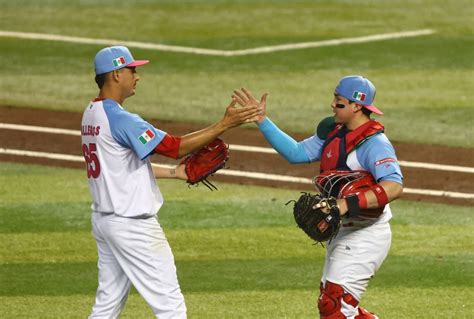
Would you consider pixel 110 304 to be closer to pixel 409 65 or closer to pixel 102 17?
pixel 409 65

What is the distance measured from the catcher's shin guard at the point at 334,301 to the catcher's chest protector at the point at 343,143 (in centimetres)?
81

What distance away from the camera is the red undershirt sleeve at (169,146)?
8234 mm

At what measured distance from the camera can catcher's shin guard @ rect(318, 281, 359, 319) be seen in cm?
827

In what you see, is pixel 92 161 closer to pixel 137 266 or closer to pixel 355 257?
pixel 137 266

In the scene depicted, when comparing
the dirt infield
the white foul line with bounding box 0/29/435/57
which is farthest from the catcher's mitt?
the white foul line with bounding box 0/29/435/57

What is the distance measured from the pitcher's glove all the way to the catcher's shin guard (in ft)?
1.11

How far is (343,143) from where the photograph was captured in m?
8.45

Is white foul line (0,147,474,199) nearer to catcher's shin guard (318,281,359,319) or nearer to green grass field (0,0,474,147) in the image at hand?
green grass field (0,0,474,147)

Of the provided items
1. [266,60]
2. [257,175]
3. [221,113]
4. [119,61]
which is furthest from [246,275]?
[266,60]

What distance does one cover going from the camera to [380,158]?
824 centimetres

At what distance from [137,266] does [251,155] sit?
296 inches

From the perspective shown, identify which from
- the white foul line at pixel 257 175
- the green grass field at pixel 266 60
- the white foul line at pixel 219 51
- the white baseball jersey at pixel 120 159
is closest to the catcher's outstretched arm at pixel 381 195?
the white baseball jersey at pixel 120 159

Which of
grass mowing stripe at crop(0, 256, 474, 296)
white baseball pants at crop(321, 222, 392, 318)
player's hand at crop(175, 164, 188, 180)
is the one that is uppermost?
player's hand at crop(175, 164, 188, 180)

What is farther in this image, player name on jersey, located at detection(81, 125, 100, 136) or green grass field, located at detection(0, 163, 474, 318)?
green grass field, located at detection(0, 163, 474, 318)
